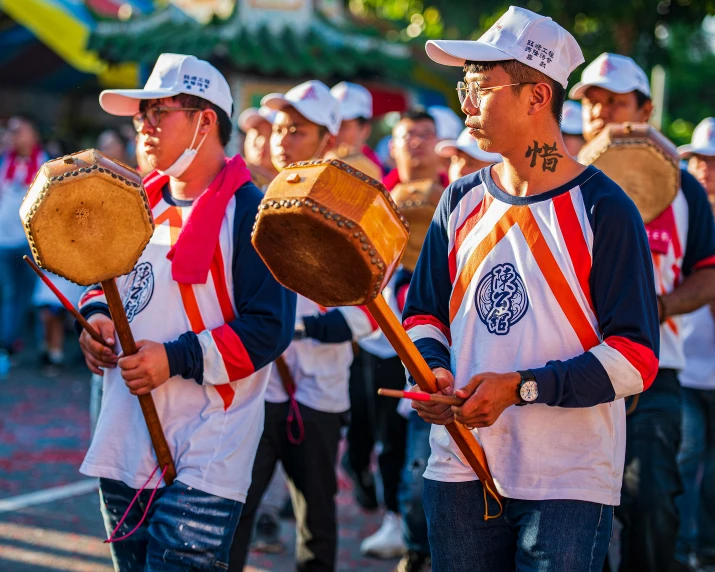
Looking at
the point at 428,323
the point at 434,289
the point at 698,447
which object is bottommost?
the point at 698,447

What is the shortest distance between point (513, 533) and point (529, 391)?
505 millimetres

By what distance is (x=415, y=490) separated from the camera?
5043 mm

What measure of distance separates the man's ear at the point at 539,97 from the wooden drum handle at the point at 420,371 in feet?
2.64

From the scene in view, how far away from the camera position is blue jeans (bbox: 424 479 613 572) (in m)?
3.02

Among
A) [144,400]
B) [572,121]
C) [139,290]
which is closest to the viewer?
[144,400]

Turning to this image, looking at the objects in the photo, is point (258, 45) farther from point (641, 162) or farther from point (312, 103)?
point (641, 162)

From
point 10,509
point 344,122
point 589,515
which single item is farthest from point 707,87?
point 589,515

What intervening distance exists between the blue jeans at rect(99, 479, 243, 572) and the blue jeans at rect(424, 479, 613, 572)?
80cm

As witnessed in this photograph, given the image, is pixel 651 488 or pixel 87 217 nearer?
pixel 87 217

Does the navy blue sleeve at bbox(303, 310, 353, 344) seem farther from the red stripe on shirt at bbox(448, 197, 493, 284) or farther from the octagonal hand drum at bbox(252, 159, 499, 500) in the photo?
the octagonal hand drum at bbox(252, 159, 499, 500)

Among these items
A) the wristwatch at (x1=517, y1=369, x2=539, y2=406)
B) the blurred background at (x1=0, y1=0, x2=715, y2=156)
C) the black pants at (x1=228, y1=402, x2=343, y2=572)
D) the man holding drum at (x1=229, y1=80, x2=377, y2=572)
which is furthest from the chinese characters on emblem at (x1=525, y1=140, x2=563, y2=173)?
the blurred background at (x1=0, y1=0, x2=715, y2=156)

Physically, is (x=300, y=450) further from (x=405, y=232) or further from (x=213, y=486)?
(x=405, y=232)

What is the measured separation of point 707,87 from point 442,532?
34.2m

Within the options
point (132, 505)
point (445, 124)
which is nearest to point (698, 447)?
point (445, 124)
